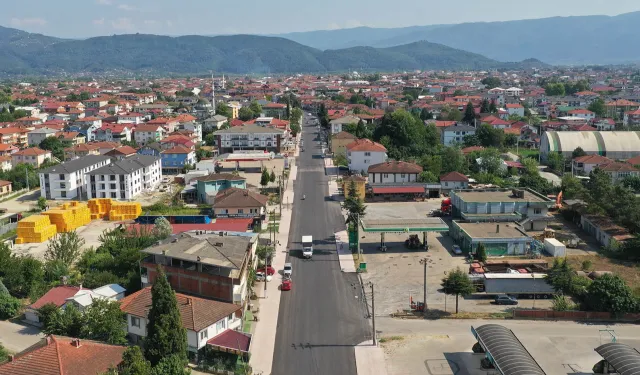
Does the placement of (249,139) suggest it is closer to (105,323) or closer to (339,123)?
(339,123)

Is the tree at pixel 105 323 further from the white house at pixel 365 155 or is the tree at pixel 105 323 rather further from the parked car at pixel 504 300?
the white house at pixel 365 155

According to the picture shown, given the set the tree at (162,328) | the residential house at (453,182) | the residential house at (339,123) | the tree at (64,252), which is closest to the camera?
the tree at (162,328)

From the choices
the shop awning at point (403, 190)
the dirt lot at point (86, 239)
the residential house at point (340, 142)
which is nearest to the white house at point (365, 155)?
the shop awning at point (403, 190)

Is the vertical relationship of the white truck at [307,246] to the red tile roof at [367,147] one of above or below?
below

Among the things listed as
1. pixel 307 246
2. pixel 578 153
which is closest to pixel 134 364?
pixel 307 246

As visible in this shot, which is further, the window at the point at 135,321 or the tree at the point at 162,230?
the tree at the point at 162,230

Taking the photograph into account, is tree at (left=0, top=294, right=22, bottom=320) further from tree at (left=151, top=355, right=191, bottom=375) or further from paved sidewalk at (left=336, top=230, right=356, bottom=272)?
paved sidewalk at (left=336, top=230, right=356, bottom=272)

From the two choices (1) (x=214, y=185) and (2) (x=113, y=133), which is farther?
(2) (x=113, y=133)
